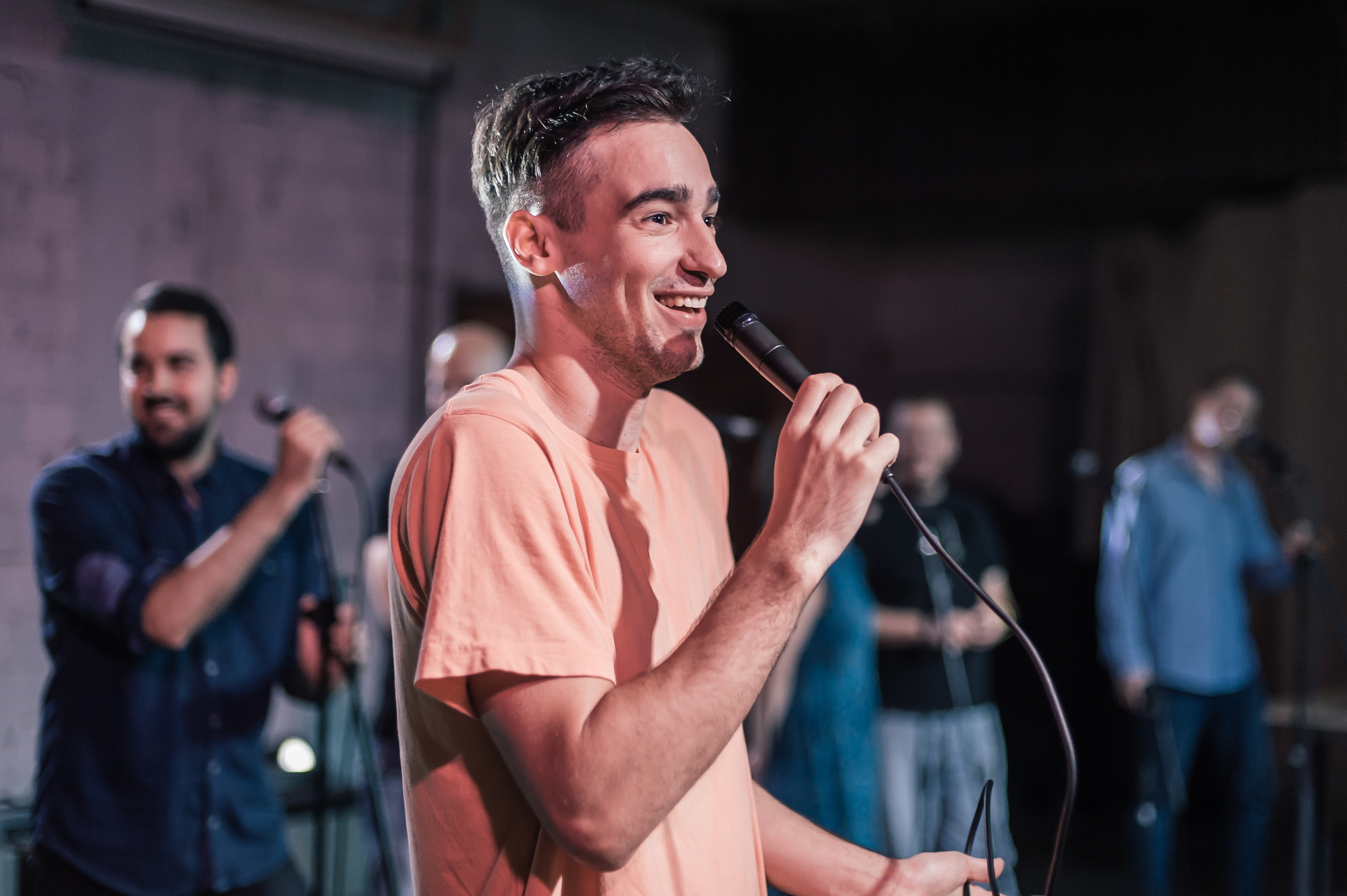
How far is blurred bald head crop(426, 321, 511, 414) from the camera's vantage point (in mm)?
3066

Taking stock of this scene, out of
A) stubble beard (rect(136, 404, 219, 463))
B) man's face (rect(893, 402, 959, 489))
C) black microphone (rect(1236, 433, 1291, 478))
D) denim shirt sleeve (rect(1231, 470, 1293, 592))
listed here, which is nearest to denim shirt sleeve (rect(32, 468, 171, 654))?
stubble beard (rect(136, 404, 219, 463))

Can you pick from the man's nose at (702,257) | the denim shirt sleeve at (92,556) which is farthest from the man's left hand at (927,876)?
the denim shirt sleeve at (92,556)

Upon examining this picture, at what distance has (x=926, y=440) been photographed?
4004 mm

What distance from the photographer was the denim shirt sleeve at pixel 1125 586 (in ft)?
13.4

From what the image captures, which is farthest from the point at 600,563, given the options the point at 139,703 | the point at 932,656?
the point at 932,656

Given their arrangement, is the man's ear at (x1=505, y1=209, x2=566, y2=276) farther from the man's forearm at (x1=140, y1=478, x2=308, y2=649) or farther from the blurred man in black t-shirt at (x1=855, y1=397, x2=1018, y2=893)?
the blurred man in black t-shirt at (x1=855, y1=397, x2=1018, y2=893)

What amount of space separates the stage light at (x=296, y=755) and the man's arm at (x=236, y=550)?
1204 mm

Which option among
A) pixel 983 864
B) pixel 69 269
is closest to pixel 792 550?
pixel 983 864

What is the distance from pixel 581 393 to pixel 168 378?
4.34ft

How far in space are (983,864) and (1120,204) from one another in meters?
5.20

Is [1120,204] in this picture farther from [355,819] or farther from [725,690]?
[725,690]

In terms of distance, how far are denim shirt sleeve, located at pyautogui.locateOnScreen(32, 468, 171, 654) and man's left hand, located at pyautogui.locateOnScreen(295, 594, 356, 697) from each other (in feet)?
0.97

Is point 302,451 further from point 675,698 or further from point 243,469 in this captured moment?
point 675,698

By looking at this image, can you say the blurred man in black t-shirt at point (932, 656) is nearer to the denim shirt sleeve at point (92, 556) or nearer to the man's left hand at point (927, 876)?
the denim shirt sleeve at point (92, 556)
